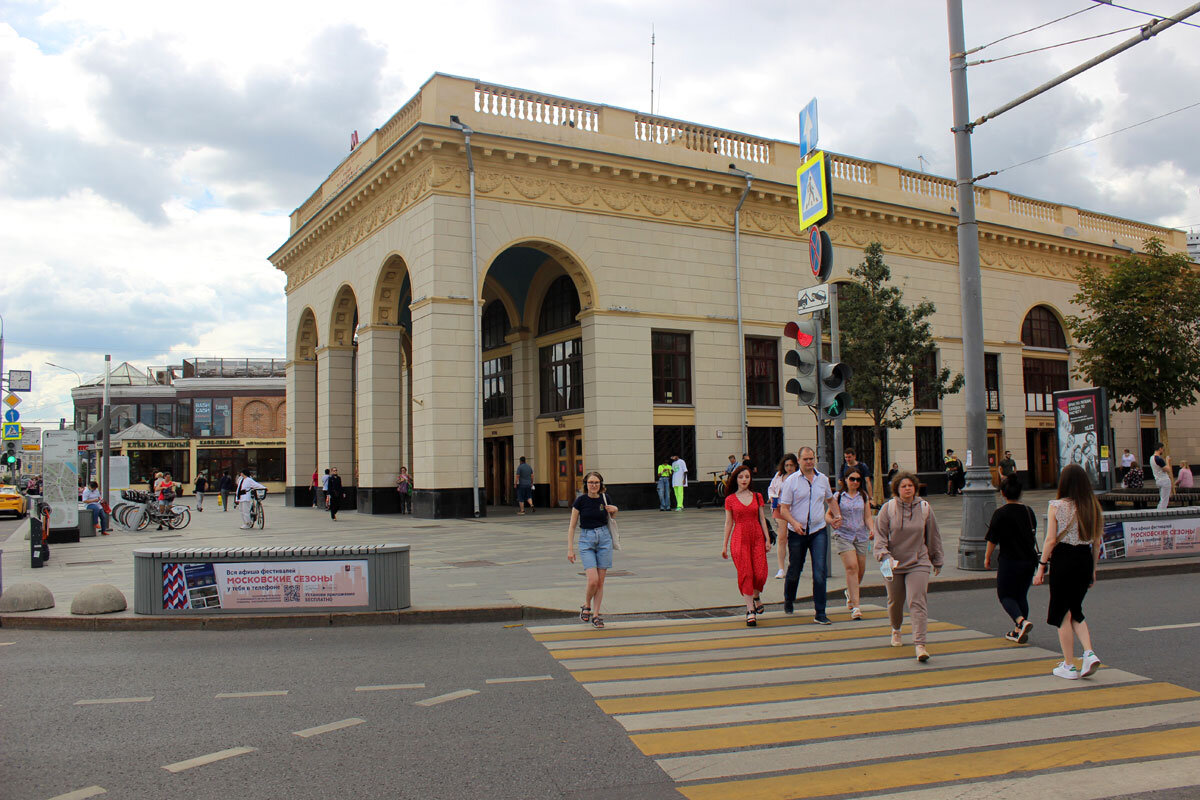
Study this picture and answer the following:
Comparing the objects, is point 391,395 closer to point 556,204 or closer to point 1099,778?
point 556,204

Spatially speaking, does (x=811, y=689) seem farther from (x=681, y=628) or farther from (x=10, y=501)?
(x=10, y=501)

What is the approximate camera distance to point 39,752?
5289 millimetres

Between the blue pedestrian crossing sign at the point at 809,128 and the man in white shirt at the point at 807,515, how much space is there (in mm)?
5011

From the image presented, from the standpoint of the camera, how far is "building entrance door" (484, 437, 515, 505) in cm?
3244

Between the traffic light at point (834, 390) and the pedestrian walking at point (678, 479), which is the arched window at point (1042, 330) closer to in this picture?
the pedestrian walking at point (678, 479)

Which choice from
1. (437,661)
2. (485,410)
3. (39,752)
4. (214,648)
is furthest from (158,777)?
(485,410)

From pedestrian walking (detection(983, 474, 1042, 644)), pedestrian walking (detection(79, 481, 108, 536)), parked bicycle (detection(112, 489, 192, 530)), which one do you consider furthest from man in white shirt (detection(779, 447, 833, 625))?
parked bicycle (detection(112, 489, 192, 530))

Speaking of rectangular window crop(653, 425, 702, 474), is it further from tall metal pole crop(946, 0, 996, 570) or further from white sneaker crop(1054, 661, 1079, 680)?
white sneaker crop(1054, 661, 1079, 680)

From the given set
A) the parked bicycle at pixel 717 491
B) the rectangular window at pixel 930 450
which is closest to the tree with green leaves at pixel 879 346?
the parked bicycle at pixel 717 491

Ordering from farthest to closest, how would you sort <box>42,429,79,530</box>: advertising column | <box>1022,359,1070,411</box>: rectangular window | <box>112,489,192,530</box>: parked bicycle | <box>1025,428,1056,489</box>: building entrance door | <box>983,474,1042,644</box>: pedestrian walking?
<box>1022,359,1070,411</box>: rectangular window
<box>1025,428,1056,489</box>: building entrance door
<box>112,489,192,530</box>: parked bicycle
<box>42,429,79,530</box>: advertising column
<box>983,474,1042,644</box>: pedestrian walking

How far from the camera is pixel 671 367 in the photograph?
91.5ft

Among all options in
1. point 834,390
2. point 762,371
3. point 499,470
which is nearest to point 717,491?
point 762,371

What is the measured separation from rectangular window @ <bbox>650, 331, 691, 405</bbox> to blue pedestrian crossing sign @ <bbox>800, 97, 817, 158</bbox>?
15.1m

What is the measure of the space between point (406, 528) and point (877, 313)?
14741 millimetres
